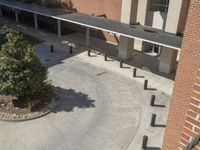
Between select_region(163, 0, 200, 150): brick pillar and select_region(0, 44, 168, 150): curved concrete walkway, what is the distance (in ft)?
26.7

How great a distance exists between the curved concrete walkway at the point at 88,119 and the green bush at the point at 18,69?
2206mm

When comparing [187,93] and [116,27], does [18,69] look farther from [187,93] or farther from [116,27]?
[187,93]

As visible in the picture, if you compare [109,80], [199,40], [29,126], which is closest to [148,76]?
[109,80]

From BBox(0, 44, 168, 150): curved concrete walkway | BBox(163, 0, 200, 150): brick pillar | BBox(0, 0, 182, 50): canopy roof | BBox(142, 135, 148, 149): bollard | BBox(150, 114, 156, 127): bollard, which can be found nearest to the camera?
BBox(163, 0, 200, 150): brick pillar

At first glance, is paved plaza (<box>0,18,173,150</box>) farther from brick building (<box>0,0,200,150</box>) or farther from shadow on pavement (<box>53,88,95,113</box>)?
brick building (<box>0,0,200,150</box>)

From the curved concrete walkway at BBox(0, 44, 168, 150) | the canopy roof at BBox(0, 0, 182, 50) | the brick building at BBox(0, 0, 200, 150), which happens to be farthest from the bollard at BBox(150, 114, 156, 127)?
the canopy roof at BBox(0, 0, 182, 50)

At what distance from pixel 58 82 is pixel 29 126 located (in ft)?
19.4

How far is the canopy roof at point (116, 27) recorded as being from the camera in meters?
20.2

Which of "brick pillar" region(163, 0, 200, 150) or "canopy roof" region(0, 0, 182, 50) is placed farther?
"canopy roof" region(0, 0, 182, 50)

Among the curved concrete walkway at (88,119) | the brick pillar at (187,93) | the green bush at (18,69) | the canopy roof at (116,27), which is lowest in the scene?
the curved concrete walkway at (88,119)

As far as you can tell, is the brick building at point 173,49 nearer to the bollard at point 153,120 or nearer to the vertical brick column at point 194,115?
the vertical brick column at point 194,115

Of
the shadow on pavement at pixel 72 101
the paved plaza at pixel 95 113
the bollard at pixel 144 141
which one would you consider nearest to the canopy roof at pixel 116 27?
the paved plaza at pixel 95 113

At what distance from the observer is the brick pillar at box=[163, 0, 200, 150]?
3.80 meters

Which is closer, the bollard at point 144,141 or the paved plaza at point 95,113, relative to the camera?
the bollard at point 144,141
